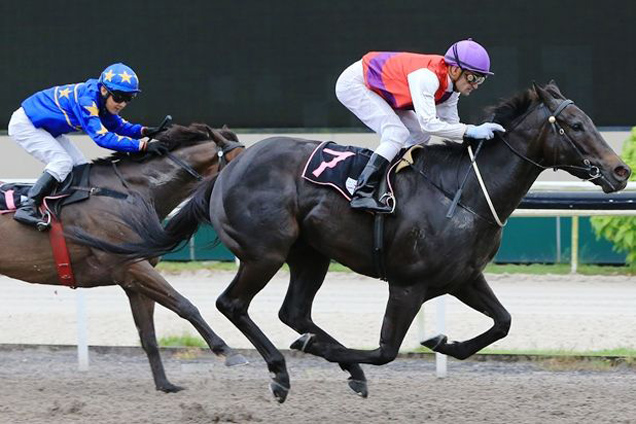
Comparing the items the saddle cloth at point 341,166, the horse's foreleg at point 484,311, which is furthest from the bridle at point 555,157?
the horse's foreleg at point 484,311

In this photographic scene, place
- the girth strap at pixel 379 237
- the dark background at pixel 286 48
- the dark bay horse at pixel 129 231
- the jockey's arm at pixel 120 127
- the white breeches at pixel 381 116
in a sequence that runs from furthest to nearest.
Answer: the dark background at pixel 286 48 → the jockey's arm at pixel 120 127 → the dark bay horse at pixel 129 231 → the white breeches at pixel 381 116 → the girth strap at pixel 379 237

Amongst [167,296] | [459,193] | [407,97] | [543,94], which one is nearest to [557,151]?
[543,94]

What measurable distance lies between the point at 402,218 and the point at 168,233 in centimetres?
112

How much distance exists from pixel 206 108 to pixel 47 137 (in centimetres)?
226

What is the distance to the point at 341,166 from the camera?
484 cm

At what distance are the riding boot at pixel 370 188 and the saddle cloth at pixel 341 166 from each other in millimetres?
41

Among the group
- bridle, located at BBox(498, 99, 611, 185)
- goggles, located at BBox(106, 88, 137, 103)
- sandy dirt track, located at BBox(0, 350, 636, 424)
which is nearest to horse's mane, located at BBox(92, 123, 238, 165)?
goggles, located at BBox(106, 88, 137, 103)

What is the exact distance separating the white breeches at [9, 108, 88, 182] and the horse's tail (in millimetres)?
350

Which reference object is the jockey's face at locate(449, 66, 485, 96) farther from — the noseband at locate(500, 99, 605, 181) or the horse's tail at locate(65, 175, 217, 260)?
the horse's tail at locate(65, 175, 217, 260)

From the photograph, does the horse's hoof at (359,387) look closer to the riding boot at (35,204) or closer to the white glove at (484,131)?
the white glove at (484,131)

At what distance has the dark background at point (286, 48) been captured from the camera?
736 centimetres

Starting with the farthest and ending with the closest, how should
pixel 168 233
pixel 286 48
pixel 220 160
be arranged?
1. pixel 286 48
2. pixel 220 160
3. pixel 168 233

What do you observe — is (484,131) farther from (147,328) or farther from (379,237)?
(147,328)

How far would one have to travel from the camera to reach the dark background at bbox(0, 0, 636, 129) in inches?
290
